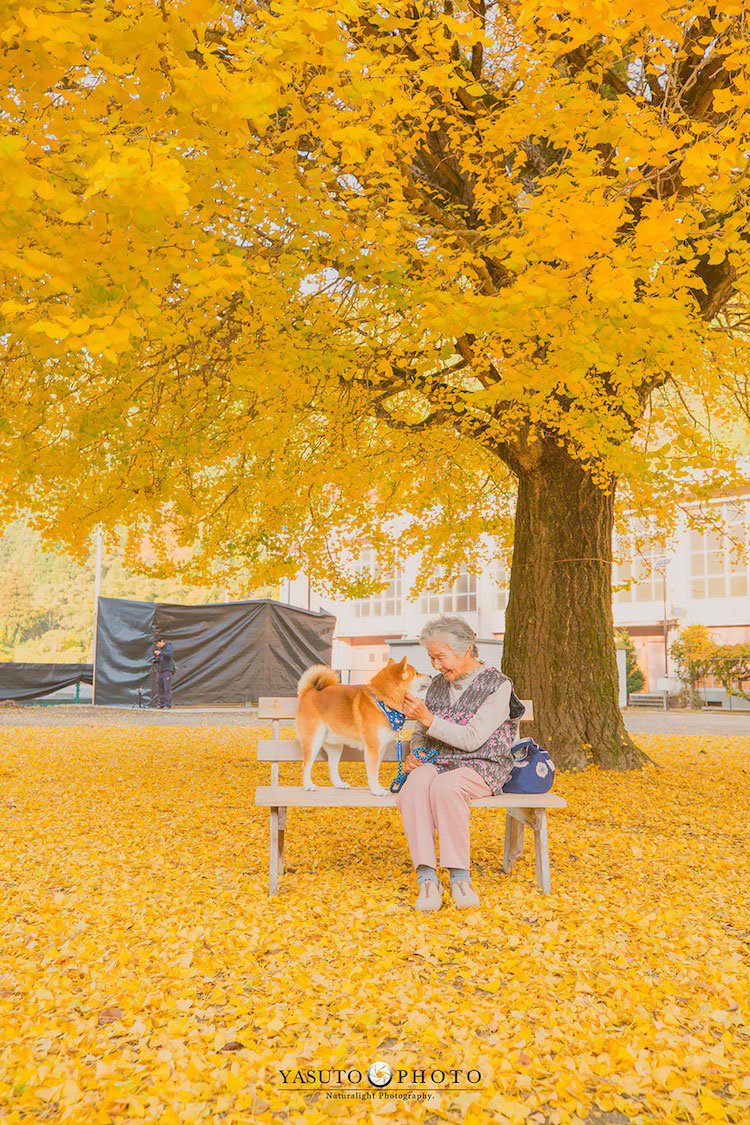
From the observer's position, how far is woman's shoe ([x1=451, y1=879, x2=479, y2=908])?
3.85m

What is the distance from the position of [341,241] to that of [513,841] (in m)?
3.98

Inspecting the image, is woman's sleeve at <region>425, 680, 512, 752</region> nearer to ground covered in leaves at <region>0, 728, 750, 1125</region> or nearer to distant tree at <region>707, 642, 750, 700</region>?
ground covered in leaves at <region>0, 728, 750, 1125</region>

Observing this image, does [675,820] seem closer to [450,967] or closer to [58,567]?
[450,967]

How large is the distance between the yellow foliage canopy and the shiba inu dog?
6.55ft

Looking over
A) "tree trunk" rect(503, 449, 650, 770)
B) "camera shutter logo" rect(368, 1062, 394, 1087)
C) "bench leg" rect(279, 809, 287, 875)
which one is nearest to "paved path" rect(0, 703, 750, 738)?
"tree trunk" rect(503, 449, 650, 770)

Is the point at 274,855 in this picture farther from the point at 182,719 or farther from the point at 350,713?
the point at 182,719

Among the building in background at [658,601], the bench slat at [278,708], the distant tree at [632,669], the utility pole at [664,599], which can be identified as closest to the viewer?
the bench slat at [278,708]

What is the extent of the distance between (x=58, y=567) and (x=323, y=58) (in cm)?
5116

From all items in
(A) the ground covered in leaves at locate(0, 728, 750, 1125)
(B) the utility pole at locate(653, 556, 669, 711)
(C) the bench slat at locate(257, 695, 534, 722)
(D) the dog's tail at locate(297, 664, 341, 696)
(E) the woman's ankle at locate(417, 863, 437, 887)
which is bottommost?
(A) the ground covered in leaves at locate(0, 728, 750, 1125)

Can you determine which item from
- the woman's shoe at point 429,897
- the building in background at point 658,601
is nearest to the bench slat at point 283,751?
the woman's shoe at point 429,897

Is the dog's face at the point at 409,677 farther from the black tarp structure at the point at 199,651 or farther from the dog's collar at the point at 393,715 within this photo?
the black tarp structure at the point at 199,651

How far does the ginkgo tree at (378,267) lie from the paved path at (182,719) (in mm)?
5181

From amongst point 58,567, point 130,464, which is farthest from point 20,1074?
point 58,567

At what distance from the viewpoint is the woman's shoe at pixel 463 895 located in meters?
3.85
